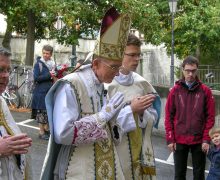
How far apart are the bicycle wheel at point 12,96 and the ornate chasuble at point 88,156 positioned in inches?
441

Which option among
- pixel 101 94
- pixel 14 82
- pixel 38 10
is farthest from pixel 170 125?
pixel 38 10

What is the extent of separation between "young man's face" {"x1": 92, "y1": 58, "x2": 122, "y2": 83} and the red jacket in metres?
2.91

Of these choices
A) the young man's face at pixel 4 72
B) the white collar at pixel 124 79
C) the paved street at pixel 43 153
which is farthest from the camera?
the paved street at pixel 43 153

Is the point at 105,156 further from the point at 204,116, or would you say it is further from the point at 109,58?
the point at 204,116

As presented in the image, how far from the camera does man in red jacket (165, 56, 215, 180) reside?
22.8 feet

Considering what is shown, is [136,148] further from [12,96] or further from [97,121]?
[12,96]

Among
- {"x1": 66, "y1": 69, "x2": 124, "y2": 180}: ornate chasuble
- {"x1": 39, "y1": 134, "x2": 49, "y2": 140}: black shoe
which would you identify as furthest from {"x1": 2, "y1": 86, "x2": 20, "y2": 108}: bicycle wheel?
{"x1": 66, "y1": 69, "x2": 124, "y2": 180}: ornate chasuble

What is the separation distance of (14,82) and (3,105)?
1240cm

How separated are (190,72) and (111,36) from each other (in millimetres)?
2774

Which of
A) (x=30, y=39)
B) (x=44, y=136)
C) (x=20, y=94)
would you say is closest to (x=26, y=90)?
(x=20, y=94)

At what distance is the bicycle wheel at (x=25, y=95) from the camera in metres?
15.2

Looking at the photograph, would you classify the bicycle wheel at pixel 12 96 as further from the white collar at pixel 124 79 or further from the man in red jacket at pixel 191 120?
the white collar at pixel 124 79

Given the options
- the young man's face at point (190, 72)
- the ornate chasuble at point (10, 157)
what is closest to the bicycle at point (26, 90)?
the young man's face at point (190, 72)

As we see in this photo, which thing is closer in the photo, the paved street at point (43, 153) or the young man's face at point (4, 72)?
the young man's face at point (4, 72)
